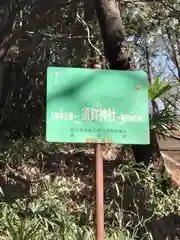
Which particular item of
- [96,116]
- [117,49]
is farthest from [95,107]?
[117,49]

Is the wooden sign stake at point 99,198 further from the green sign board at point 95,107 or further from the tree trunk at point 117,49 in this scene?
the tree trunk at point 117,49

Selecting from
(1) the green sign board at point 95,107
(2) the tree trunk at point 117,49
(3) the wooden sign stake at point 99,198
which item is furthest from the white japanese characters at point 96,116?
(2) the tree trunk at point 117,49

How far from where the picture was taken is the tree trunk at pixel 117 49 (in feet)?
21.4

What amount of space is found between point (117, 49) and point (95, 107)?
108 inches

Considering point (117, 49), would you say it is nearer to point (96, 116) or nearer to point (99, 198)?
point (96, 116)

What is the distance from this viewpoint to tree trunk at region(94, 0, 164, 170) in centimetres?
652

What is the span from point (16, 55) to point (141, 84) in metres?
5.97

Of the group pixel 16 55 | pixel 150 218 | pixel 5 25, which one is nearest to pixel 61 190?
pixel 150 218

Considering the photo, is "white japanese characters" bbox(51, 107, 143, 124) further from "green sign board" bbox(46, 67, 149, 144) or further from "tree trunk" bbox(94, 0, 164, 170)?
"tree trunk" bbox(94, 0, 164, 170)

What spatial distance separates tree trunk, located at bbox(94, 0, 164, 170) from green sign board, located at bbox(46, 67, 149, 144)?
7.81ft

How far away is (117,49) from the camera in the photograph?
6.55m

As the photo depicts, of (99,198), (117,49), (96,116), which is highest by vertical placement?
(117,49)

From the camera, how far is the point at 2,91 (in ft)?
31.0

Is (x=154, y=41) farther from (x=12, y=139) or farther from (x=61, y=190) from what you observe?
(x=61, y=190)
